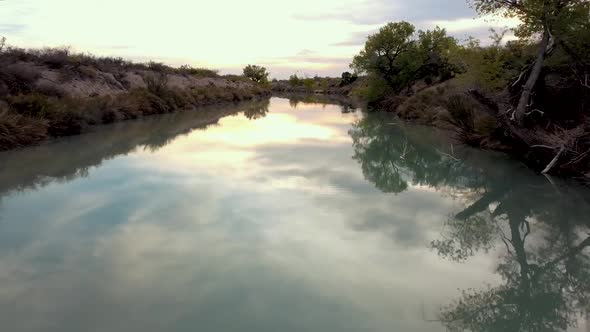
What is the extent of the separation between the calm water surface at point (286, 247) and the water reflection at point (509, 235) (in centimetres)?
3

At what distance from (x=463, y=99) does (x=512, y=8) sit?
3639 millimetres

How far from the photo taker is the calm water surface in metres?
3.89

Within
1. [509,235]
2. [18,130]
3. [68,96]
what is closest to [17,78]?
[68,96]

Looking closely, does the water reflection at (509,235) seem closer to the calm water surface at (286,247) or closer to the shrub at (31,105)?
the calm water surface at (286,247)

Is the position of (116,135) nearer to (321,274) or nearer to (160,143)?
(160,143)

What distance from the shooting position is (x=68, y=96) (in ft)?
64.3

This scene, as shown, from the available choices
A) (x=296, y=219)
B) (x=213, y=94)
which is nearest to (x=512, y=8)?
(x=296, y=219)

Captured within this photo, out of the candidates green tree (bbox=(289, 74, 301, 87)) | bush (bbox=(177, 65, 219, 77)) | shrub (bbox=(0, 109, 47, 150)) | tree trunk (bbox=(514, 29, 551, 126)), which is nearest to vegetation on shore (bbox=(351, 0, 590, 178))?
tree trunk (bbox=(514, 29, 551, 126))

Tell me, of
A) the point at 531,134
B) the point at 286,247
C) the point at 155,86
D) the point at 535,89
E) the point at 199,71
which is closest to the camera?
the point at 286,247

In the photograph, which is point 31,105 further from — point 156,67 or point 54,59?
point 156,67

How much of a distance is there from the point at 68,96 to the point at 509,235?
19.0 m

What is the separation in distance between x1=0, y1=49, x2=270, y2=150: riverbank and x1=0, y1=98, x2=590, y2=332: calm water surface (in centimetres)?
347

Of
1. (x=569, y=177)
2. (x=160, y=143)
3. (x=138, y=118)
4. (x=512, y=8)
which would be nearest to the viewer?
(x=569, y=177)

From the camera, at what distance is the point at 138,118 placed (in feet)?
77.5
